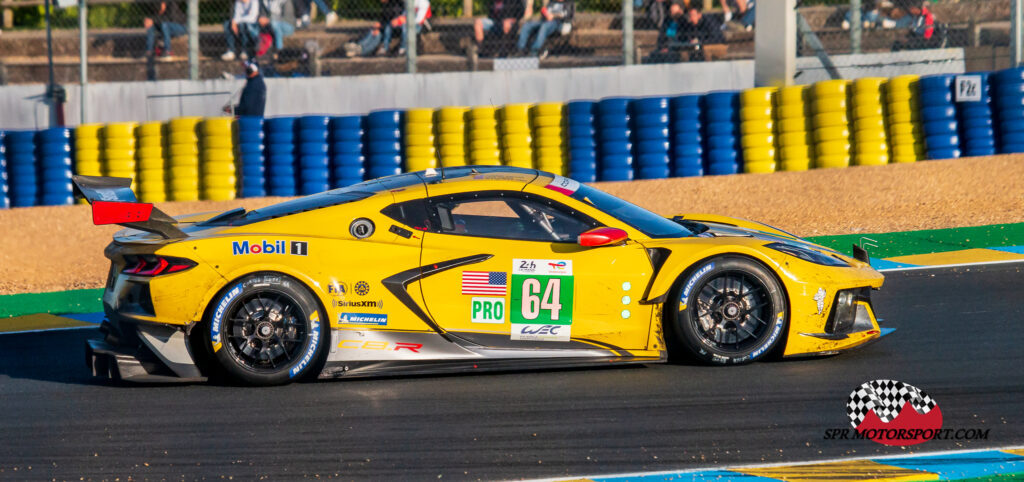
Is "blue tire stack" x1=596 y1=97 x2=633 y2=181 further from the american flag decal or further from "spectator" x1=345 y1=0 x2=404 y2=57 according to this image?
the american flag decal

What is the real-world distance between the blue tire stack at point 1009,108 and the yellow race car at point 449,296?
6985 millimetres

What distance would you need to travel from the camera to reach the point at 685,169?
1380 centimetres

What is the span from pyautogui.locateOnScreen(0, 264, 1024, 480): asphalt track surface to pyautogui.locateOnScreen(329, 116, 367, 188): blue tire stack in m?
6.71

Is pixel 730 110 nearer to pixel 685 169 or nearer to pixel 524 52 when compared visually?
pixel 685 169

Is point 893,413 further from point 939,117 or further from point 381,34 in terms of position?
point 381,34

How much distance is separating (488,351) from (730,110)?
24.4 feet

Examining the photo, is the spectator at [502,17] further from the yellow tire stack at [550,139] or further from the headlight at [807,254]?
the headlight at [807,254]

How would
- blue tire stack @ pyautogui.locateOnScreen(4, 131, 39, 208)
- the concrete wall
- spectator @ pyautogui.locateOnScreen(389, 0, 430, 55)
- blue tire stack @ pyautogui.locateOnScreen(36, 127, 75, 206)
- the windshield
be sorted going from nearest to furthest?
the windshield → blue tire stack @ pyautogui.locateOnScreen(4, 131, 39, 208) → blue tire stack @ pyautogui.locateOnScreen(36, 127, 75, 206) → spectator @ pyautogui.locateOnScreen(389, 0, 430, 55) → the concrete wall

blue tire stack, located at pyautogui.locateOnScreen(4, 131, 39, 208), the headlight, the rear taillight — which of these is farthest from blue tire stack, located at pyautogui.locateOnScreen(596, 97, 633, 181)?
the rear taillight

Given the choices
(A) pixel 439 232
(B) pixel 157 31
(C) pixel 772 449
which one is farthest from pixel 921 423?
(B) pixel 157 31

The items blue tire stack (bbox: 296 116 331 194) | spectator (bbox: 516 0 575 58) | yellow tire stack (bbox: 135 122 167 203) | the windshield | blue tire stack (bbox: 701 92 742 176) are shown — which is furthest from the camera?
spectator (bbox: 516 0 575 58)

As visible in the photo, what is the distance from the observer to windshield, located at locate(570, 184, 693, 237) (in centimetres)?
720

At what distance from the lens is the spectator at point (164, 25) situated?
1809 centimetres

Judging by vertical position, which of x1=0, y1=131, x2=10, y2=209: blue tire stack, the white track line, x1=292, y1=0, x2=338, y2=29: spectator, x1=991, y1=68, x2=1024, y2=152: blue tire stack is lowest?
the white track line
